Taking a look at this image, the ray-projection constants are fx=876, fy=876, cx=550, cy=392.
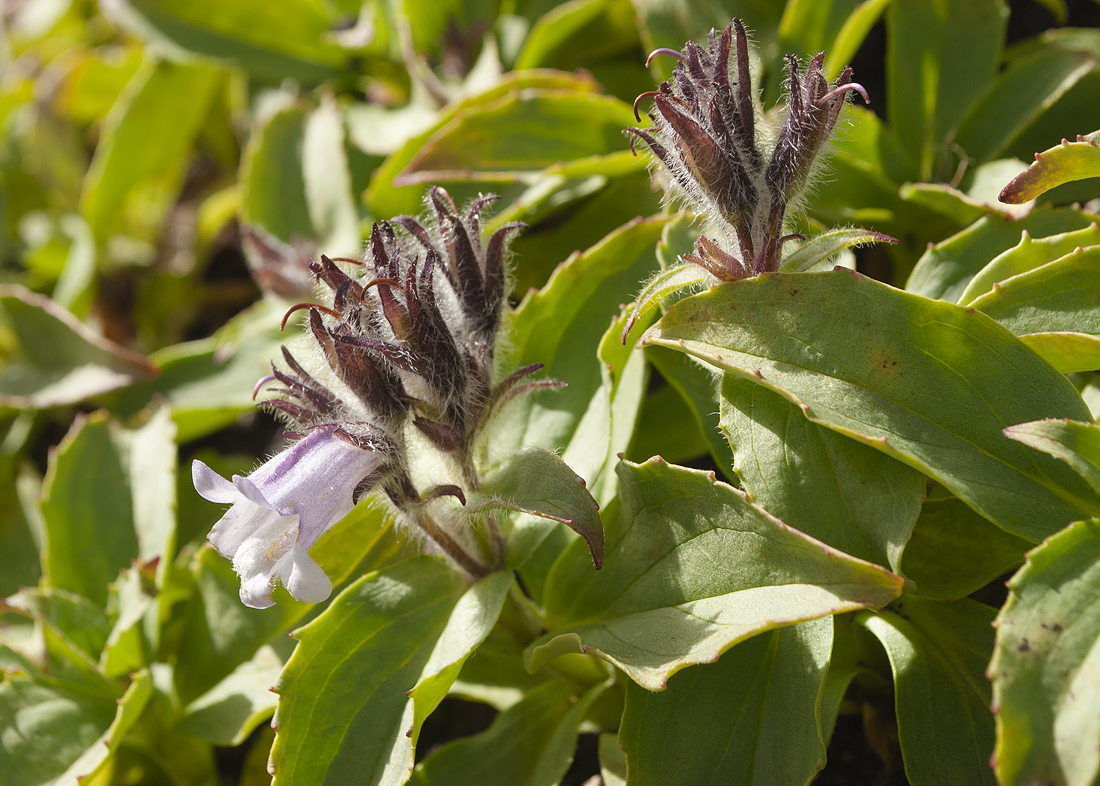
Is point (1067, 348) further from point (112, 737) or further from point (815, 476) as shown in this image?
point (112, 737)

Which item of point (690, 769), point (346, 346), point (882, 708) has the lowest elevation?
point (882, 708)

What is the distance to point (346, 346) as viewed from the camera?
5.20 ft

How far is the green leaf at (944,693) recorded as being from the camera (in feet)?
5.45

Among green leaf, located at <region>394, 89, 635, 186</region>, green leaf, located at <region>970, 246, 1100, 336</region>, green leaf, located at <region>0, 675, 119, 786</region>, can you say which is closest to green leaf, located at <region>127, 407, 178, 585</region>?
green leaf, located at <region>0, 675, 119, 786</region>

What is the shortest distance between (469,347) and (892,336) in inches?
32.0

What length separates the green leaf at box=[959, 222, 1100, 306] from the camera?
1.81 metres

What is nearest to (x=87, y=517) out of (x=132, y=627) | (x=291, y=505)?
(x=132, y=627)

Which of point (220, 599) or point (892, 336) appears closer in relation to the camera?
point (892, 336)

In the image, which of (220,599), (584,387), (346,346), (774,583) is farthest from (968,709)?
(220,599)

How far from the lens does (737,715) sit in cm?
172

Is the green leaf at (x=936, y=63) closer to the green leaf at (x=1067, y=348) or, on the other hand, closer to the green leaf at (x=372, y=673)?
the green leaf at (x=1067, y=348)

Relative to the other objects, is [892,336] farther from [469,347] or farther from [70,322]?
[70,322]

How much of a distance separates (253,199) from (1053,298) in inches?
106

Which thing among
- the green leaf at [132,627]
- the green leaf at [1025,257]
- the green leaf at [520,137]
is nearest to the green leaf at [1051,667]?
the green leaf at [1025,257]
